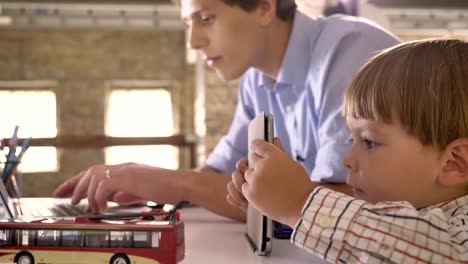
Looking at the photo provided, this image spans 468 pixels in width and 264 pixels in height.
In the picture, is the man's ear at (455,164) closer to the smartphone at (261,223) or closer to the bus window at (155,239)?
the smartphone at (261,223)

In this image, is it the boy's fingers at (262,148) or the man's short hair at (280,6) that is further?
the man's short hair at (280,6)

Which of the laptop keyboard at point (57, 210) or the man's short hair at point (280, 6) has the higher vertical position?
the man's short hair at point (280, 6)

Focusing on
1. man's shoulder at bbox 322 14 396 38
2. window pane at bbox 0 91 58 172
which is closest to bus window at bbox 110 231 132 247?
man's shoulder at bbox 322 14 396 38

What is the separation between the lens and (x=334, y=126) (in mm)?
1248

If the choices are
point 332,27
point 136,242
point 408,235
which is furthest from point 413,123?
point 332,27

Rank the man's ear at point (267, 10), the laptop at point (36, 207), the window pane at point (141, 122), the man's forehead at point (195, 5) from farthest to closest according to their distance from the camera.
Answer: the window pane at point (141, 122), the man's ear at point (267, 10), the man's forehead at point (195, 5), the laptop at point (36, 207)

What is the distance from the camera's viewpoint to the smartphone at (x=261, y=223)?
0.83 m

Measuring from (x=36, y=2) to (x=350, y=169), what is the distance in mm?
3685

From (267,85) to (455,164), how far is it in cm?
96

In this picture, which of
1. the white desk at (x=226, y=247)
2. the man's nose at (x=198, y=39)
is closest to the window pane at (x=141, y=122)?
the man's nose at (x=198, y=39)

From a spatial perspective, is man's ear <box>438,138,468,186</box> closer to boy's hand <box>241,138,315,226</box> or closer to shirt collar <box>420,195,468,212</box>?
shirt collar <box>420,195,468,212</box>

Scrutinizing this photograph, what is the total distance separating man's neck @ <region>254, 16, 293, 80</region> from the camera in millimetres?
1659

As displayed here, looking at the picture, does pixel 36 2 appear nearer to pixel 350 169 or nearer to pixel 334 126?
pixel 334 126

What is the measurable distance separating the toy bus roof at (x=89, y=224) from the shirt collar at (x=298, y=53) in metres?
0.78
